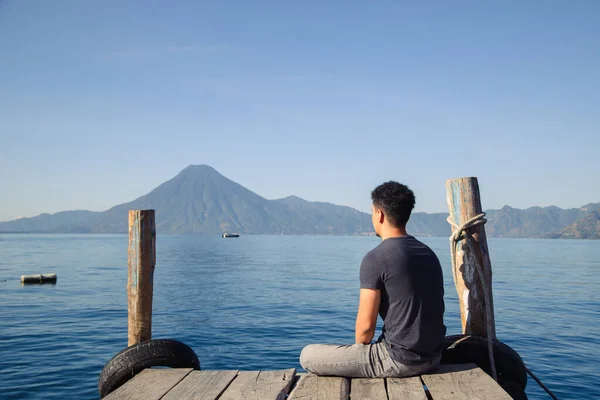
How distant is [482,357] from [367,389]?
2.19 m

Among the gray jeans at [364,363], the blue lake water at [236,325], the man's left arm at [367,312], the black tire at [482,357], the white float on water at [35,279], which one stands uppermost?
the man's left arm at [367,312]

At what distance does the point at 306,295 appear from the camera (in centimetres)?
3008

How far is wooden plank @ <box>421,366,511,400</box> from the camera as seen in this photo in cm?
514

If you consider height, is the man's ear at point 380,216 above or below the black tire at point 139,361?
above

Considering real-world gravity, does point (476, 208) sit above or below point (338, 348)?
above

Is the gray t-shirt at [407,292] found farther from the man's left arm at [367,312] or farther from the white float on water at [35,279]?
the white float on water at [35,279]

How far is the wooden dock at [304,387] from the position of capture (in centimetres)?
521

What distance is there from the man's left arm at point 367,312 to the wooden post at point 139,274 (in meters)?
3.95

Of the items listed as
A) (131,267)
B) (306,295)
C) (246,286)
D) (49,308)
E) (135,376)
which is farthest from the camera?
(246,286)

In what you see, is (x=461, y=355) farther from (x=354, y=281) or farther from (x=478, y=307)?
(x=354, y=281)

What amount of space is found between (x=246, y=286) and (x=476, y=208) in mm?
29245

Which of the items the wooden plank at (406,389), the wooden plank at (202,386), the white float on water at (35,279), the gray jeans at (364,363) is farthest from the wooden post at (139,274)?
the white float on water at (35,279)

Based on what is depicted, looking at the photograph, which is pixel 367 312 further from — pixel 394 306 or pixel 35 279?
pixel 35 279

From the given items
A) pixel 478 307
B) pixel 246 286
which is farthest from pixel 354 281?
pixel 478 307
